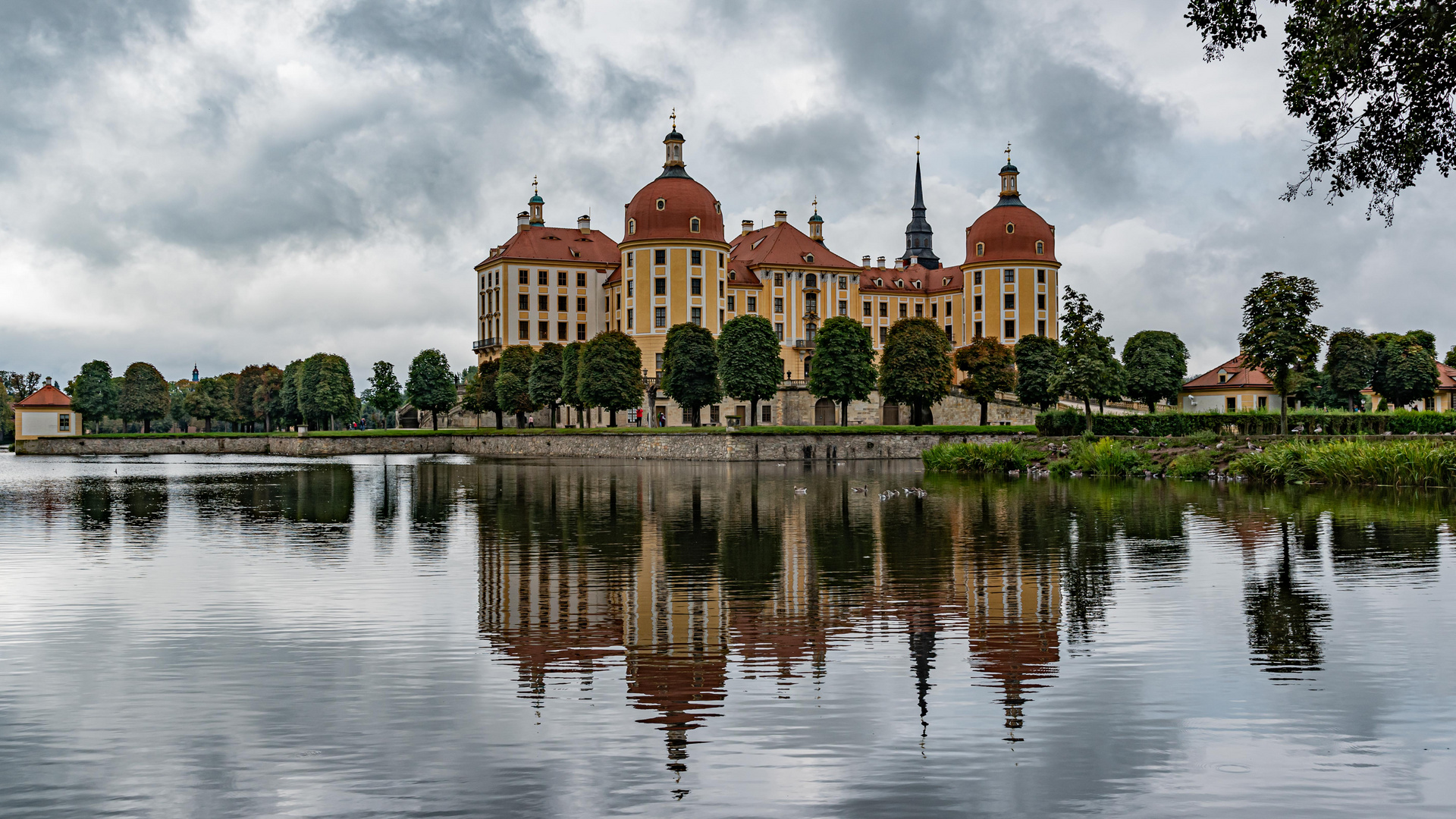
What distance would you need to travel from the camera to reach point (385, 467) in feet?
214

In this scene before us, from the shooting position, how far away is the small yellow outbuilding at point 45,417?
373 feet

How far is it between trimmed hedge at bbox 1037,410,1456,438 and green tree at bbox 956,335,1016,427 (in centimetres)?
4066

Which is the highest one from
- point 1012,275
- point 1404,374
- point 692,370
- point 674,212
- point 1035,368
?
point 674,212

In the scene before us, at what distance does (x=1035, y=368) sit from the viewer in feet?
346

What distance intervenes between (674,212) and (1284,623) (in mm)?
97001

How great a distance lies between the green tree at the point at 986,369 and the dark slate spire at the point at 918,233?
4577 centimetres

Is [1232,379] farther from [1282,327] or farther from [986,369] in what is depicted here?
[1282,327]

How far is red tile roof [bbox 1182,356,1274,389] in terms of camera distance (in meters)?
96.2

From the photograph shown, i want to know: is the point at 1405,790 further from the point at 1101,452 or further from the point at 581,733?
the point at 1101,452

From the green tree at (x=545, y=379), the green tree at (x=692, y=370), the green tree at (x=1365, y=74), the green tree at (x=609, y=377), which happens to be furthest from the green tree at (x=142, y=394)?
the green tree at (x=1365, y=74)

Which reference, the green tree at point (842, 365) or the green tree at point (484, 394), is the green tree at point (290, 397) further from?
the green tree at point (842, 365)

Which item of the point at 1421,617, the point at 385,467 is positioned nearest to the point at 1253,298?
the point at 385,467

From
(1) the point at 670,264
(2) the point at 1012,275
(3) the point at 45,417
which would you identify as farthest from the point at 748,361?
(3) the point at 45,417

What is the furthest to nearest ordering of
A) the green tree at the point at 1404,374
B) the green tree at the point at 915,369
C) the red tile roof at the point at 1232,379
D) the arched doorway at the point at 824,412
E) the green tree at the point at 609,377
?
the arched doorway at the point at 824,412
the red tile roof at the point at 1232,379
the green tree at the point at 609,377
the green tree at the point at 915,369
the green tree at the point at 1404,374
